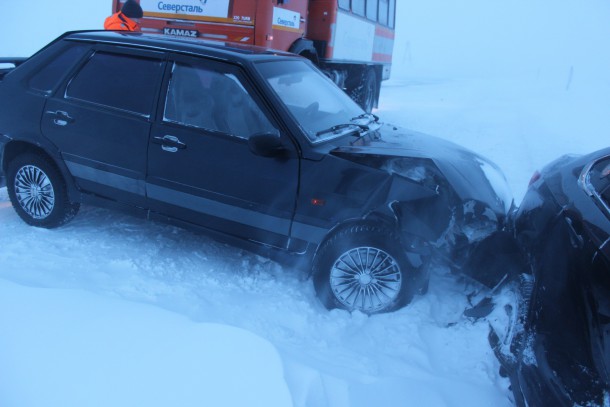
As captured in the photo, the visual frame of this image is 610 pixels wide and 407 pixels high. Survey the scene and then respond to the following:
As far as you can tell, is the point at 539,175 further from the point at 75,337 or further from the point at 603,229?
the point at 75,337

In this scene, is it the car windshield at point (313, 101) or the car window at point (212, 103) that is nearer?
the car window at point (212, 103)

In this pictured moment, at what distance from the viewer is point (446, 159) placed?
11.9 feet

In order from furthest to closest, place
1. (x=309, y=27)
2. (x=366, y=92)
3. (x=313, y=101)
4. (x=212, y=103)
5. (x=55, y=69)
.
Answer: (x=366, y=92) < (x=309, y=27) < (x=55, y=69) < (x=313, y=101) < (x=212, y=103)

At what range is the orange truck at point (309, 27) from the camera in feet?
23.2

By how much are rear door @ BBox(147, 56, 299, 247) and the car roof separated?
10 cm

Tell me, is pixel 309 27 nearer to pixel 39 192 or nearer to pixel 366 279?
pixel 39 192

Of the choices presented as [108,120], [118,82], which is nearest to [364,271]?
[108,120]

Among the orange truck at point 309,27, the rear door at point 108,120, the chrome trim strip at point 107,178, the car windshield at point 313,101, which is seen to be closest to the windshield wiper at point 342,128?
the car windshield at point 313,101

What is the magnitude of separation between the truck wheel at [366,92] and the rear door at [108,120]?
8137 mm

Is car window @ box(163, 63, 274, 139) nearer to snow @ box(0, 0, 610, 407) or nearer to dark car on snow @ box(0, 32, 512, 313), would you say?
dark car on snow @ box(0, 32, 512, 313)

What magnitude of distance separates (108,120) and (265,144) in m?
1.38

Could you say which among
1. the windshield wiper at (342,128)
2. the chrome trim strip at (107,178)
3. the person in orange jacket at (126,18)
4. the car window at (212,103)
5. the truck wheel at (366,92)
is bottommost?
the chrome trim strip at (107,178)

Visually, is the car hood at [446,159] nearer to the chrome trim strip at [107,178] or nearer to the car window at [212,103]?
the car window at [212,103]

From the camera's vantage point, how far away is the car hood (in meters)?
3.37
